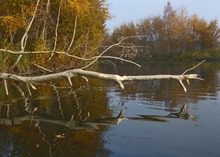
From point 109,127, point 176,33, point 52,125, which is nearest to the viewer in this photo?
point 109,127

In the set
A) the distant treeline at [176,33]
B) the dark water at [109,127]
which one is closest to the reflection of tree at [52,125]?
the dark water at [109,127]

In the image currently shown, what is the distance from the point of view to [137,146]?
682 centimetres

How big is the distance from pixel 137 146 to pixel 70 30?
83.3 feet

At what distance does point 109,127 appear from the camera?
836 centimetres

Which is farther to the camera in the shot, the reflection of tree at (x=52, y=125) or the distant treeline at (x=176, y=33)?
the distant treeline at (x=176, y=33)

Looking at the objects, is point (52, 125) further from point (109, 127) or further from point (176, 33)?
point (176, 33)

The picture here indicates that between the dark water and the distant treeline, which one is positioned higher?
the distant treeline

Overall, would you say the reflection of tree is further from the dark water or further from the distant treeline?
the distant treeline

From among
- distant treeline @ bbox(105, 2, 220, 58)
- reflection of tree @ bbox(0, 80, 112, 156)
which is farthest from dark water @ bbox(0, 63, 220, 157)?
distant treeline @ bbox(105, 2, 220, 58)

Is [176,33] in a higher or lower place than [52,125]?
higher

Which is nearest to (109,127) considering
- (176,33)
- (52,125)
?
(52,125)

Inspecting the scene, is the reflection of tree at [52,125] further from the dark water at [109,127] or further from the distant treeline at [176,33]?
the distant treeline at [176,33]

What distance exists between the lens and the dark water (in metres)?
6.59

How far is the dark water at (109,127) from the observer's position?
6586 mm
